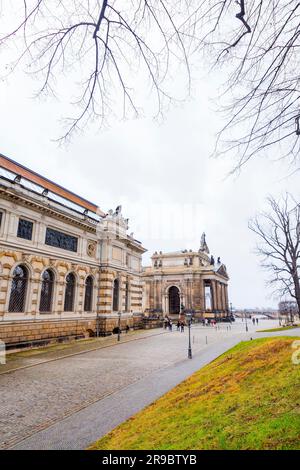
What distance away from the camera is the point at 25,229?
2009 cm

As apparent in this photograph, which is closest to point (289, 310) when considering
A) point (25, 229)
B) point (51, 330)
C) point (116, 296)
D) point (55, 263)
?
point (116, 296)

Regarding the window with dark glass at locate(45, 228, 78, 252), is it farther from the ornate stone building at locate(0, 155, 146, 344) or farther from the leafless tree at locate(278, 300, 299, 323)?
the leafless tree at locate(278, 300, 299, 323)

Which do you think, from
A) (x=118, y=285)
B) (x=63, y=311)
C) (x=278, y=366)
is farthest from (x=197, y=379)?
(x=118, y=285)

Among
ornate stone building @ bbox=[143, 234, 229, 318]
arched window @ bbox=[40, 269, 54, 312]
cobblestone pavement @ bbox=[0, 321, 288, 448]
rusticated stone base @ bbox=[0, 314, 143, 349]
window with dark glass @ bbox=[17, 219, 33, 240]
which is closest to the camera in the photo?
cobblestone pavement @ bbox=[0, 321, 288, 448]

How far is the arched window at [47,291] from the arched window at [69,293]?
2.07m

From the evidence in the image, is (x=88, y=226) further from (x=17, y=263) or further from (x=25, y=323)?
(x=25, y=323)

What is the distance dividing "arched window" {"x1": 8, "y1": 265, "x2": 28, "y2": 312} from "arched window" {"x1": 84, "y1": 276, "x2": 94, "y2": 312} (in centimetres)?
778

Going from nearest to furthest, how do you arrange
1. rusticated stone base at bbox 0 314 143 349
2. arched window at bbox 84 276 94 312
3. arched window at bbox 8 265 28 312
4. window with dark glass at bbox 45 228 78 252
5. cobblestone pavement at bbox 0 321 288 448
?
cobblestone pavement at bbox 0 321 288 448 < rusticated stone base at bbox 0 314 143 349 < arched window at bbox 8 265 28 312 < window with dark glass at bbox 45 228 78 252 < arched window at bbox 84 276 94 312

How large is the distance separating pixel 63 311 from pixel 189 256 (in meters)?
44.8

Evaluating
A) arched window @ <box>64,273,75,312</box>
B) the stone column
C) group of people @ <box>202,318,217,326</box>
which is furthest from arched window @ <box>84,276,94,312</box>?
the stone column

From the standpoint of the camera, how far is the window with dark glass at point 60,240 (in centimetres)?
2238

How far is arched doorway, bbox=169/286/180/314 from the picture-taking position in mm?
62784

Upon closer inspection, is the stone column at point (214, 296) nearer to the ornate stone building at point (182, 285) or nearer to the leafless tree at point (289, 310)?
the ornate stone building at point (182, 285)

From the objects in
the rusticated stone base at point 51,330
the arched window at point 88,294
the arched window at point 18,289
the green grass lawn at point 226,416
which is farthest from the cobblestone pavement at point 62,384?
the arched window at point 88,294
